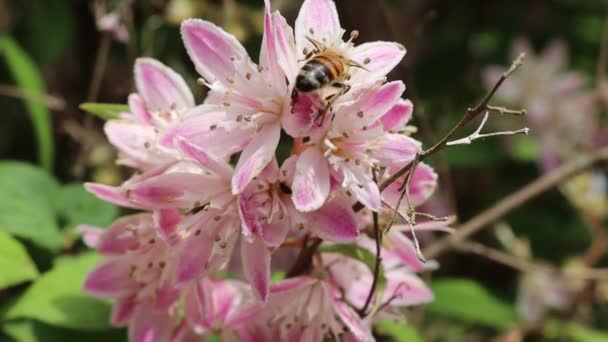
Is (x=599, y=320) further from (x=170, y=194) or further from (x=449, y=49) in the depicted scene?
(x=170, y=194)

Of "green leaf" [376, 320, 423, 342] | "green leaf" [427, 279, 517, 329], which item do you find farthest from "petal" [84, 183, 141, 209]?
"green leaf" [427, 279, 517, 329]

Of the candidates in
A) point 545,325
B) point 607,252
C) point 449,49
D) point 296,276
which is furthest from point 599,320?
point 296,276

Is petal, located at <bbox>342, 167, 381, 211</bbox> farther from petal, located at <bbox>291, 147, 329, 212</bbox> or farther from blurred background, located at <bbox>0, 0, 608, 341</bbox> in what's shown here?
blurred background, located at <bbox>0, 0, 608, 341</bbox>

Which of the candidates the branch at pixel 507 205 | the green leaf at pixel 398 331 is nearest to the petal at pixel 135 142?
the green leaf at pixel 398 331

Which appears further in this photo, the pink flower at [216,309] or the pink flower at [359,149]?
the pink flower at [216,309]

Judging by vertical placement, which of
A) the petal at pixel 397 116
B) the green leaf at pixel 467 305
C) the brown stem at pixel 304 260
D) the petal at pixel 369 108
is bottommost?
the green leaf at pixel 467 305

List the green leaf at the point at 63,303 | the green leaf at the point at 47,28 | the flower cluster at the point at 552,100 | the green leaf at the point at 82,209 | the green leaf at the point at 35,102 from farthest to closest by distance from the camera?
1. the flower cluster at the point at 552,100
2. the green leaf at the point at 47,28
3. the green leaf at the point at 35,102
4. the green leaf at the point at 82,209
5. the green leaf at the point at 63,303

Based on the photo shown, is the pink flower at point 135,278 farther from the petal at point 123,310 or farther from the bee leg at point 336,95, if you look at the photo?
the bee leg at point 336,95
